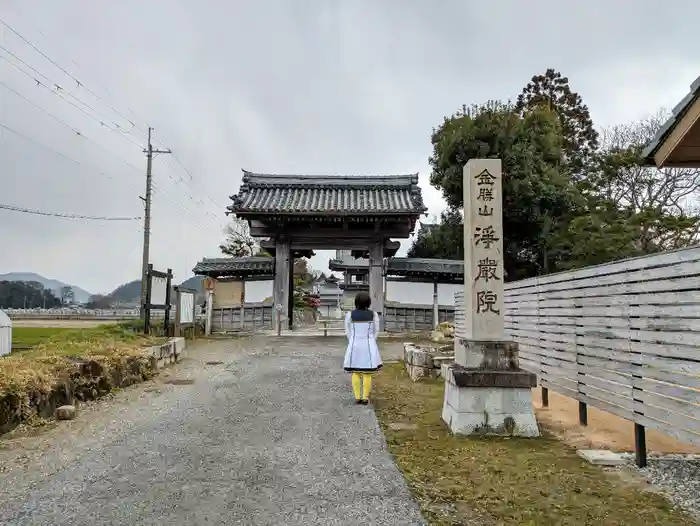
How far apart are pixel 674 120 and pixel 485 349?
339 cm

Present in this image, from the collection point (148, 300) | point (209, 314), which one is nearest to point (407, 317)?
point (209, 314)

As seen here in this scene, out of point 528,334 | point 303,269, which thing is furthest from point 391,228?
point 303,269

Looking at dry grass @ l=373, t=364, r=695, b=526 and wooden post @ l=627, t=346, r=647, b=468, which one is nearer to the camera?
dry grass @ l=373, t=364, r=695, b=526

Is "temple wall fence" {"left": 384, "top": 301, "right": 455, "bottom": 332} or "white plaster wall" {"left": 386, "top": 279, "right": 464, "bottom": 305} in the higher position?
"white plaster wall" {"left": 386, "top": 279, "right": 464, "bottom": 305}

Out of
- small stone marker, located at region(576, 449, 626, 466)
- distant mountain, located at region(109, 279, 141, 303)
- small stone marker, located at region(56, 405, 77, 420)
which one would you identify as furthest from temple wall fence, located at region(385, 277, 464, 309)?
distant mountain, located at region(109, 279, 141, 303)

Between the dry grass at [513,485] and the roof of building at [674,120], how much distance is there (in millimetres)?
3807

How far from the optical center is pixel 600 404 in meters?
5.70

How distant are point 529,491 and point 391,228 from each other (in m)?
16.0

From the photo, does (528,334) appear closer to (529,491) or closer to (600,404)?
(600,404)

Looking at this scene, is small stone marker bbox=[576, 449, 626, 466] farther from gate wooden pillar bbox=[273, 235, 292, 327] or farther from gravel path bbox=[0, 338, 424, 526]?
gate wooden pillar bbox=[273, 235, 292, 327]

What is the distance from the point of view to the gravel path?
368 centimetres

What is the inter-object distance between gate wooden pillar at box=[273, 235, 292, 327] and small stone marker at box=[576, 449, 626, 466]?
15.2 m

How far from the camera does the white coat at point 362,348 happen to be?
7.54 meters

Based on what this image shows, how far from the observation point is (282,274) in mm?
19906
